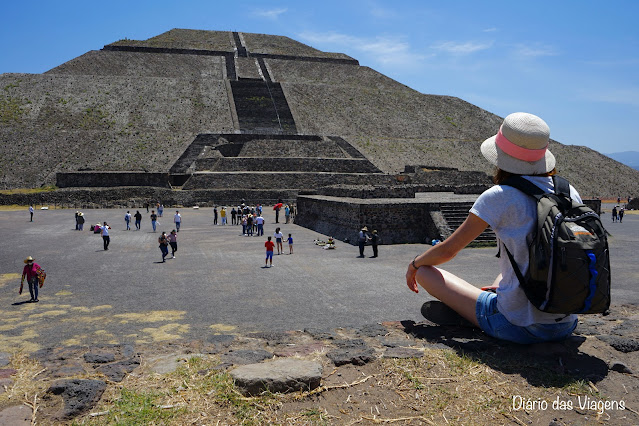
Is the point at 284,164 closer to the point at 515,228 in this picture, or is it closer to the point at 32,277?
the point at 32,277

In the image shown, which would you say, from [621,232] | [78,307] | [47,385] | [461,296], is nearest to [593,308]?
[461,296]

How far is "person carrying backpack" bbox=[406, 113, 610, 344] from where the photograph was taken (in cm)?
275

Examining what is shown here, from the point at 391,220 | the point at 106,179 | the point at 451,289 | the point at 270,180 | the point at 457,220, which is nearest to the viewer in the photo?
the point at 451,289

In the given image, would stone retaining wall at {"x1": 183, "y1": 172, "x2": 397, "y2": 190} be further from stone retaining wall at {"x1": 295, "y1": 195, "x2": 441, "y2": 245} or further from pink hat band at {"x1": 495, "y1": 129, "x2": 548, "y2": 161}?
pink hat band at {"x1": 495, "y1": 129, "x2": 548, "y2": 161}

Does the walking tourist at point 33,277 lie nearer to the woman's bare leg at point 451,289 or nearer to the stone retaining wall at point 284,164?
the woman's bare leg at point 451,289

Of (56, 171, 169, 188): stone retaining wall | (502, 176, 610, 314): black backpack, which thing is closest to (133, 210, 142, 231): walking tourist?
(56, 171, 169, 188): stone retaining wall

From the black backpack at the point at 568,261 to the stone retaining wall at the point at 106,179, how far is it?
114 feet

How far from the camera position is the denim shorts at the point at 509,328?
10.8ft

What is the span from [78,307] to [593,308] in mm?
7602

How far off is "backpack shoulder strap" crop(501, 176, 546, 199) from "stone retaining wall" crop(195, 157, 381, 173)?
34.7m

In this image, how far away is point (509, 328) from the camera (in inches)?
132

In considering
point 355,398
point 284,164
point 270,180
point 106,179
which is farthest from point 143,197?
point 355,398

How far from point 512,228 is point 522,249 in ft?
0.47

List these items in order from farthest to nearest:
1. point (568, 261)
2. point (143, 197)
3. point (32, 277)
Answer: point (143, 197) < point (32, 277) < point (568, 261)
